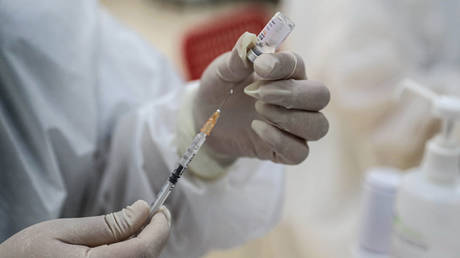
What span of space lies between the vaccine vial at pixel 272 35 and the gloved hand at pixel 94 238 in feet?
0.59

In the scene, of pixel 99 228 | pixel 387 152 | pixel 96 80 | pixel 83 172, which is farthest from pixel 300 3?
pixel 99 228

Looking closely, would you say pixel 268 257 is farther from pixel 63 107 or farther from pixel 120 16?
pixel 120 16

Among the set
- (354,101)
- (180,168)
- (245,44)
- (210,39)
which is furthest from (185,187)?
(210,39)

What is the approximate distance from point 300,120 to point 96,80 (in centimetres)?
37

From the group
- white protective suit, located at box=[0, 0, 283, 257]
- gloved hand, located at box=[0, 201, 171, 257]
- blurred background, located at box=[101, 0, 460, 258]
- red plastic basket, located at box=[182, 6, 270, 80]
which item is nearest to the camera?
gloved hand, located at box=[0, 201, 171, 257]

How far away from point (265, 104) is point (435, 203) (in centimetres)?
22

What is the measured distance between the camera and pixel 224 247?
2.10 ft

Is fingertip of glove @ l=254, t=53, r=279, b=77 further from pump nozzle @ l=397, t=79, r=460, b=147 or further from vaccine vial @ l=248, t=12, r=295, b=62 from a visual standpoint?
pump nozzle @ l=397, t=79, r=460, b=147

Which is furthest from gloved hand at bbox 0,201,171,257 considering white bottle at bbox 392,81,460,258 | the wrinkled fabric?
the wrinkled fabric

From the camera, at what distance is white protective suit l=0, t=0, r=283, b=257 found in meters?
0.52

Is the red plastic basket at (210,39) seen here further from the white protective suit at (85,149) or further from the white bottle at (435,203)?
the white bottle at (435,203)

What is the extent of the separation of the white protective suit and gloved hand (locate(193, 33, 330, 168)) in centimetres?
11

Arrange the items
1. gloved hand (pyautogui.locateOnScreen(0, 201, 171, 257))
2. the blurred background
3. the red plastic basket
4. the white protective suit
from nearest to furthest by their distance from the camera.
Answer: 1. gloved hand (pyautogui.locateOnScreen(0, 201, 171, 257))
2. the white protective suit
3. the blurred background
4. the red plastic basket

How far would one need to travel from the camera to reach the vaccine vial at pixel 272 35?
39 centimetres
